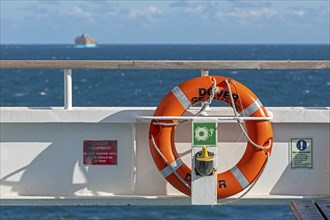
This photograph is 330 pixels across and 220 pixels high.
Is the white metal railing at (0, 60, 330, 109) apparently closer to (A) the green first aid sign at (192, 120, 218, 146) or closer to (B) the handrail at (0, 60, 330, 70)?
(B) the handrail at (0, 60, 330, 70)

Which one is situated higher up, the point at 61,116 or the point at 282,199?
the point at 61,116

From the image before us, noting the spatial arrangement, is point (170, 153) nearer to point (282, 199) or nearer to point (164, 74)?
point (282, 199)

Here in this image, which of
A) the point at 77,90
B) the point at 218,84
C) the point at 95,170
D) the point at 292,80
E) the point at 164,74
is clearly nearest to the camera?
the point at 218,84

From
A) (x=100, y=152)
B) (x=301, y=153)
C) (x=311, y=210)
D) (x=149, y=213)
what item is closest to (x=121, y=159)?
(x=100, y=152)

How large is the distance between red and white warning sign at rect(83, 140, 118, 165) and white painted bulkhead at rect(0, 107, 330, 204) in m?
0.03

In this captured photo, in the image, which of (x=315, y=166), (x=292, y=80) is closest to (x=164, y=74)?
(x=292, y=80)

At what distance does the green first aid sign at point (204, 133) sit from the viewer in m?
4.45

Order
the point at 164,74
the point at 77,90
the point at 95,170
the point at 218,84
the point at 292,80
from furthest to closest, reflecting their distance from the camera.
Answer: the point at 164,74 → the point at 292,80 → the point at 77,90 → the point at 95,170 → the point at 218,84

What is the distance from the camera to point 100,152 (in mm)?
4836

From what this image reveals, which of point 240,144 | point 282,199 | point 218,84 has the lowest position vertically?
point 282,199

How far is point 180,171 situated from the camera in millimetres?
4551

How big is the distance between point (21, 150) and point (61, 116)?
0.32m
